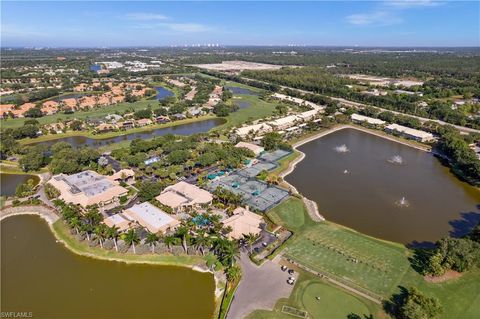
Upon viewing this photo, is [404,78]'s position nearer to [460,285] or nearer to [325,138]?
[325,138]

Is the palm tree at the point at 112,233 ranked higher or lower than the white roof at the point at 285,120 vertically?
lower

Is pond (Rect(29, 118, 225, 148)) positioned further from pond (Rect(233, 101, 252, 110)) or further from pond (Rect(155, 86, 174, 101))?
pond (Rect(155, 86, 174, 101))

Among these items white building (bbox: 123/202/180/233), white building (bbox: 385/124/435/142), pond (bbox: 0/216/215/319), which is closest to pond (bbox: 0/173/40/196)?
pond (bbox: 0/216/215/319)

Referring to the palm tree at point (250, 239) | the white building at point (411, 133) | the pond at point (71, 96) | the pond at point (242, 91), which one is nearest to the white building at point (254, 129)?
the white building at point (411, 133)

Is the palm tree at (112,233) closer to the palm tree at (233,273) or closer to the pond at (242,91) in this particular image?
the palm tree at (233,273)

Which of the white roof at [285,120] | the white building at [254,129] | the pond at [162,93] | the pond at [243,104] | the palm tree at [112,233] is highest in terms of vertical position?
the pond at [162,93]
